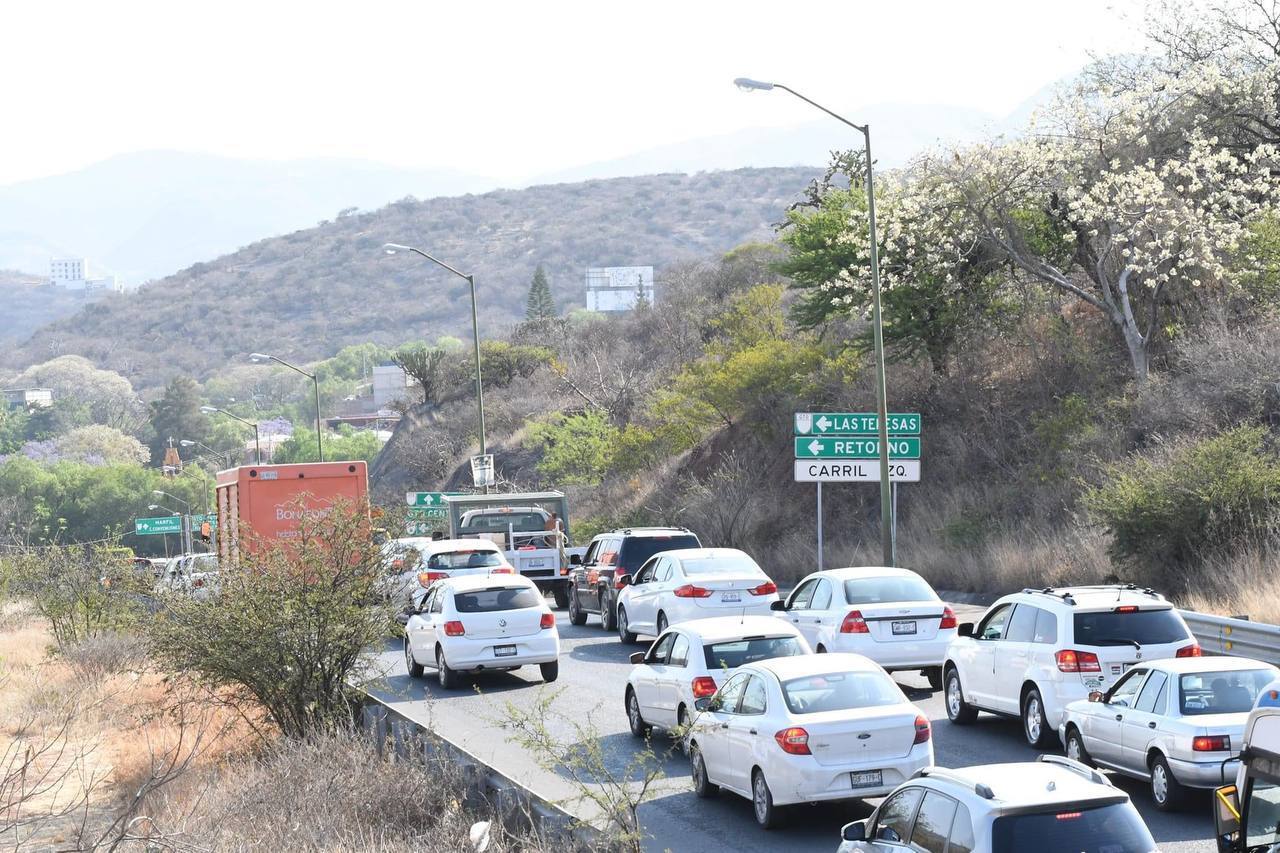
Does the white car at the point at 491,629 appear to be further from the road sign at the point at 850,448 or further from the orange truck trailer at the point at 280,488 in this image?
the road sign at the point at 850,448

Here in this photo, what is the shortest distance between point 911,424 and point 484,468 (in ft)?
59.9

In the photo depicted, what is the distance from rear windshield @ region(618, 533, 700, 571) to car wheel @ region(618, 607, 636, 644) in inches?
81.5

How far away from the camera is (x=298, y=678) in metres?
15.6

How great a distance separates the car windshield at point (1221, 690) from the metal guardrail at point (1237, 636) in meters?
3.79

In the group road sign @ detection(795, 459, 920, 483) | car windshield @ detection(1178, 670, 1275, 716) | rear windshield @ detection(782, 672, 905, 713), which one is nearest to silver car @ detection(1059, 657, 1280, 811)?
car windshield @ detection(1178, 670, 1275, 716)

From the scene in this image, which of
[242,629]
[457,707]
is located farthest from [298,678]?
[457,707]

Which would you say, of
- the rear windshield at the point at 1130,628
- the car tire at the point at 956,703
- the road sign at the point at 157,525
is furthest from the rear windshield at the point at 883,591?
the road sign at the point at 157,525

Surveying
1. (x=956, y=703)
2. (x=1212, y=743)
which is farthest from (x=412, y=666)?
(x=1212, y=743)

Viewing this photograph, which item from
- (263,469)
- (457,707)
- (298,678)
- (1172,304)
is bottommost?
(457,707)

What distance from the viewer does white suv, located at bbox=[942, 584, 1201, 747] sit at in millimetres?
14570

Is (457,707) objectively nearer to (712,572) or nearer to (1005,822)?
(712,572)

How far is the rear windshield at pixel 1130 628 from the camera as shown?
1469 centimetres

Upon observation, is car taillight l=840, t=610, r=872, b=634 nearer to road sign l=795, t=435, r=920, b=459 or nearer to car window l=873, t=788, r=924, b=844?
car window l=873, t=788, r=924, b=844

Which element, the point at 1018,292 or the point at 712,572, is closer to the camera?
the point at 712,572
